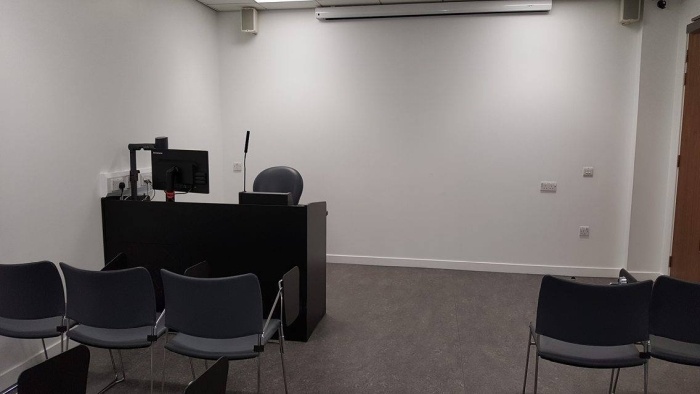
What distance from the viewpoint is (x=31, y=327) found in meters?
2.91

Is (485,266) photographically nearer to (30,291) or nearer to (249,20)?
(249,20)

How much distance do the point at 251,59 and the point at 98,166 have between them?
8.99 feet

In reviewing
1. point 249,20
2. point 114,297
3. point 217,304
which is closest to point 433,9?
point 249,20

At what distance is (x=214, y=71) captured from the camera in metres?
6.21

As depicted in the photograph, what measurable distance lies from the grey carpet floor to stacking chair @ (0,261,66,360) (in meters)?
0.62

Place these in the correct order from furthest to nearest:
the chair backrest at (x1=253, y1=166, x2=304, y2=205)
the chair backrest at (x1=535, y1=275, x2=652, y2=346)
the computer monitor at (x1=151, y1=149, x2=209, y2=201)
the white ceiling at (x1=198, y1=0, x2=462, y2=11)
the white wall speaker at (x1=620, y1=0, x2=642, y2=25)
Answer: the white ceiling at (x1=198, y1=0, x2=462, y2=11) → the white wall speaker at (x1=620, y1=0, x2=642, y2=25) → the chair backrest at (x1=253, y1=166, x2=304, y2=205) → the computer monitor at (x1=151, y1=149, x2=209, y2=201) → the chair backrest at (x1=535, y1=275, x2=652, y2=346)

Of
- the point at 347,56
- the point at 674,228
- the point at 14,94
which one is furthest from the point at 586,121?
the point at 14,94

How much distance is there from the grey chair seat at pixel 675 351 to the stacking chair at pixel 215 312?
2.08 m

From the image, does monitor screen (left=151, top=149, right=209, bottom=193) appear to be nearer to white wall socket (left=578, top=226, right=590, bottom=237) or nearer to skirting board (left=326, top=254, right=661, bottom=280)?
skirting board (left=326, top=254, right=661, bottom=280)

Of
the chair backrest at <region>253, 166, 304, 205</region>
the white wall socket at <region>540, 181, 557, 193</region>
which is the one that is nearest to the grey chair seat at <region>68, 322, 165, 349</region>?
the chair backrest at <region>253, 166, 304, 205</region>

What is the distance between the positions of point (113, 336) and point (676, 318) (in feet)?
9.92

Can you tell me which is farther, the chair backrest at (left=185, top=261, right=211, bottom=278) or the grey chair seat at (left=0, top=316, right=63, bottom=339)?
the chair backrest at (left=185, top=261, right=211, bottom=278)

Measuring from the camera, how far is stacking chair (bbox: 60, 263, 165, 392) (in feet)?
8.93

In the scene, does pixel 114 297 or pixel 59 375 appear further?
pixel 114 297
